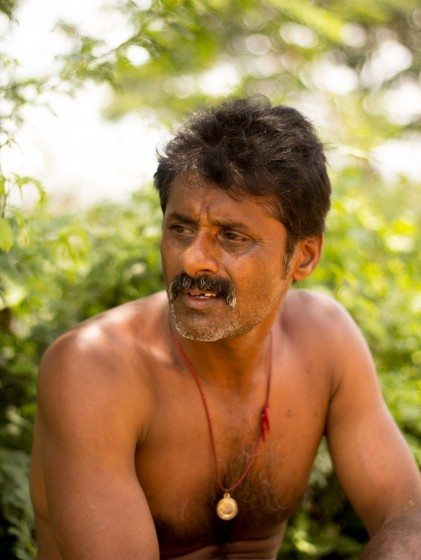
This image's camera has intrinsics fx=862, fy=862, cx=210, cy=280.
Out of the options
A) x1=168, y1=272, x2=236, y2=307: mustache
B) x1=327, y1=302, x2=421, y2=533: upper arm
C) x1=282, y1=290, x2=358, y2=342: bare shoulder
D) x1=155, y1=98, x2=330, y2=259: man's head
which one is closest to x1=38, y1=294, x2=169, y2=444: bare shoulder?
x1=168, y1=272, x2=236, y2=307: mustache

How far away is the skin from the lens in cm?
244

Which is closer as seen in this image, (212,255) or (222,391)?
(212,255)

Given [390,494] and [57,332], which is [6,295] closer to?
[57,332]

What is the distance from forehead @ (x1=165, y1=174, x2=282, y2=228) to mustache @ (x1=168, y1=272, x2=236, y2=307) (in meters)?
0.18

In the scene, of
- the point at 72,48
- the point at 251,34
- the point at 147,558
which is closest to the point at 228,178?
the point at 72,48

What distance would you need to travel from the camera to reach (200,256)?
2.53 metres

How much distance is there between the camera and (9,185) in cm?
276

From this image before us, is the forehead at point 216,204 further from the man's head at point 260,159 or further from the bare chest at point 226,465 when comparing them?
the bare chest at point 226,465

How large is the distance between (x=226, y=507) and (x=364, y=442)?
21.6 inches

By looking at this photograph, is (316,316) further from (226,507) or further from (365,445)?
(226,507)

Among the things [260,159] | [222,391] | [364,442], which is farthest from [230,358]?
[260,159]

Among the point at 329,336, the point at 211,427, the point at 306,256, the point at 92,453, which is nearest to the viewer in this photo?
the point at 92,453

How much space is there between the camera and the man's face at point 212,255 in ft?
8.35

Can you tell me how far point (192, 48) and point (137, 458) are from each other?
131 inches
